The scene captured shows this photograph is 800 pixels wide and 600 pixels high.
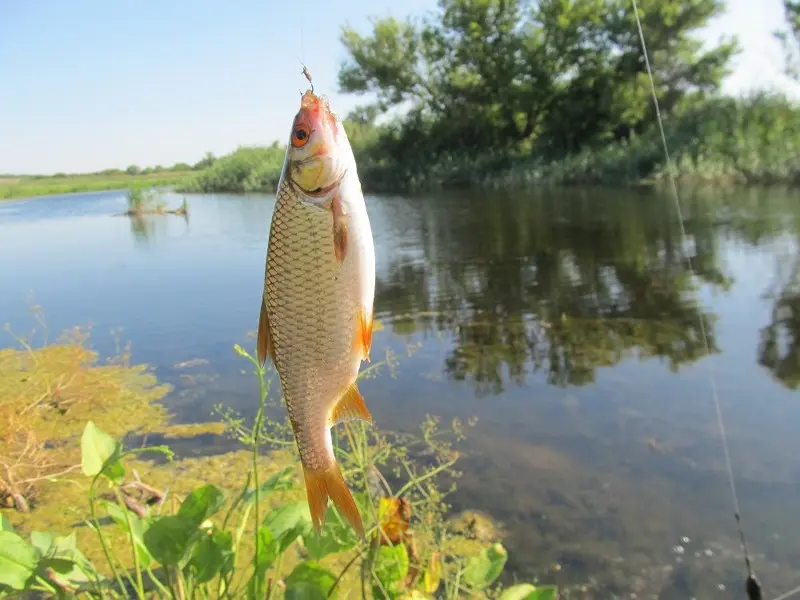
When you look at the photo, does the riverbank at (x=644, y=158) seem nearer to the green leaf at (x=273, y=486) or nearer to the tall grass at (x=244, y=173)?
the tall grass at (x=244, y=173)

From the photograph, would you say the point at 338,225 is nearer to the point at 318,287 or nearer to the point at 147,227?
the point at 318,287

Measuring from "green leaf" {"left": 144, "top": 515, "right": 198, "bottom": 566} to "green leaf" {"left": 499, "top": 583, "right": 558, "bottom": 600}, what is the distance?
3.34 feet

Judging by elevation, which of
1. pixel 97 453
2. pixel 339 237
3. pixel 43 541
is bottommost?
pixel 43 541

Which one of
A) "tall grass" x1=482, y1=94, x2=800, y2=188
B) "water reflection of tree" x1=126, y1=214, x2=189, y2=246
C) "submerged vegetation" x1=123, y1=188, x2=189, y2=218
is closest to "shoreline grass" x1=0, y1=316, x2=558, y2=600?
"water reflection of tree" x1=126, y1=214, x2=189, y2=246

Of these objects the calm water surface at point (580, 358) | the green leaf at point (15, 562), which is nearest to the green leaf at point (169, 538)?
the green leaf at point (15, 562)

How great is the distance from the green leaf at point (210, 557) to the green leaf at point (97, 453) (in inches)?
13.3

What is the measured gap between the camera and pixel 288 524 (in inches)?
92.0

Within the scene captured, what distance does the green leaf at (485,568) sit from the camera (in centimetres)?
234

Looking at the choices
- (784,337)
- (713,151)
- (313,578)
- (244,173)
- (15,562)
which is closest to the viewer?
(15,562)

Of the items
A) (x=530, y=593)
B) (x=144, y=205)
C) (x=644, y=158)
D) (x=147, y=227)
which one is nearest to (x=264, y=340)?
(x=530, y=593)

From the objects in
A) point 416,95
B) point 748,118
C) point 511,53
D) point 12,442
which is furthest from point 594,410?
point 416,95

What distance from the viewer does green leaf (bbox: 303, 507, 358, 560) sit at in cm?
231

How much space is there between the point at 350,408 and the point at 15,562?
→ 4.19 feet

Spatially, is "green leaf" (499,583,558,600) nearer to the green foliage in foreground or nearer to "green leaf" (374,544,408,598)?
the green foliage in foreground
